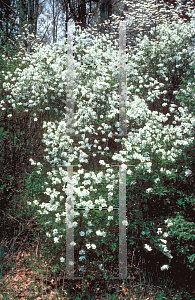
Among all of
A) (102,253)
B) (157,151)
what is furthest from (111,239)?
(157,151)

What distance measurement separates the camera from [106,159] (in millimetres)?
5121

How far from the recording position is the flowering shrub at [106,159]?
346 centimetres

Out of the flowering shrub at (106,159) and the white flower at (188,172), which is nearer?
the white flower at (188,172)

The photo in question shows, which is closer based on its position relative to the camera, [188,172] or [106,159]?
[188,172]

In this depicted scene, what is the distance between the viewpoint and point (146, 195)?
3.54m

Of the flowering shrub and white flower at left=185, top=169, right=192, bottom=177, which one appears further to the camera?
the flowering shrub

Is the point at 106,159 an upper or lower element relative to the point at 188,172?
upper

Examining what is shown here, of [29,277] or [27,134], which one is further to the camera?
[27,134]

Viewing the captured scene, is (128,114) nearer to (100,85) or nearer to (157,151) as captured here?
(100,85)

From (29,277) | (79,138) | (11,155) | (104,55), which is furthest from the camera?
(104,55)

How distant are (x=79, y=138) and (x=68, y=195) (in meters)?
1.72

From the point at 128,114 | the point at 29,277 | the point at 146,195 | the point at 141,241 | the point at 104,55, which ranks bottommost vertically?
the point at 29,277

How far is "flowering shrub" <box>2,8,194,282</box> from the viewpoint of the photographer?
3.46 m

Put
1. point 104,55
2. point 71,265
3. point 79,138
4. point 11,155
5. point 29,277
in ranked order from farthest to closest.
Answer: point 104,55 → point 79,138 → point 11,155 → point 29,277 → point 71,265
